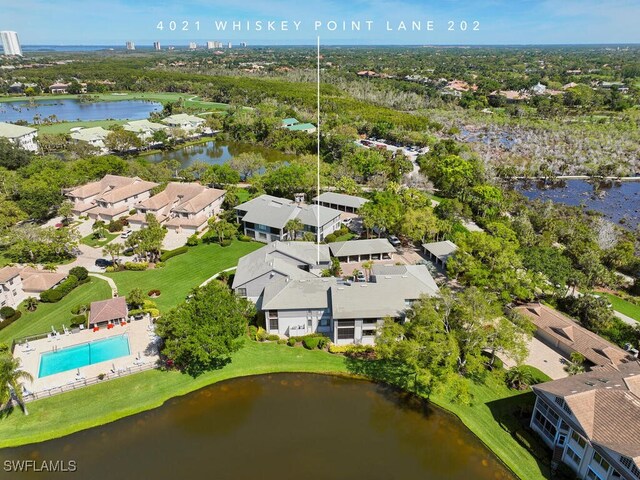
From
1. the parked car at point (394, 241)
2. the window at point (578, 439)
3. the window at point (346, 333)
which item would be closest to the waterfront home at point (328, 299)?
the window at point (346, 333)

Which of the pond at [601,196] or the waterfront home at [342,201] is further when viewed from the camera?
the pond at [601,196]

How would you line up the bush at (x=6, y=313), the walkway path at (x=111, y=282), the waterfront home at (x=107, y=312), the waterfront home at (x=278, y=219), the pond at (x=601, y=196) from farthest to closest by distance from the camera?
the pond at (x=601, y=196), the waterfront home at (x=278, y=219), the walkway path at (x=111, y=282), the bush at (x=6, y=313), the waterfront home at (x=107, y=312)

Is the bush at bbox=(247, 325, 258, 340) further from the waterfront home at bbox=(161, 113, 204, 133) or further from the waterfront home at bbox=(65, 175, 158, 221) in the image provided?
the waterfront home at bbox=(161, 113, 204, 133)

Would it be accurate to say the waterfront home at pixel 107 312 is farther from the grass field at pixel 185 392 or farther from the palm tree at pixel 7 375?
the palm tree at pixel 7 375

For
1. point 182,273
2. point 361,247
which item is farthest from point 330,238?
point 182,273

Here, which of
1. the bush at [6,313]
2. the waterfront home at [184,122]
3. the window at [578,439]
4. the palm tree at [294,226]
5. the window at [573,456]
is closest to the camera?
the window at [578,439]

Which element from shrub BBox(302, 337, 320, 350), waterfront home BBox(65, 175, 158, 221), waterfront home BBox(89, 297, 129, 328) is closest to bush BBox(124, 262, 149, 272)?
waterfront home BBox(89, 297, 129, 328)

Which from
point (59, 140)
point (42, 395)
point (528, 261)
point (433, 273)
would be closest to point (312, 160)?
point (433, 273)
